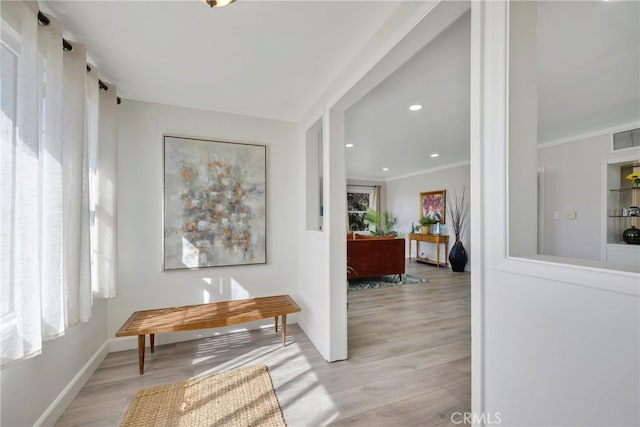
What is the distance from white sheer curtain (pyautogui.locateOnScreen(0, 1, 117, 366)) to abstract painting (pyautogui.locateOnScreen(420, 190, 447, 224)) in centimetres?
681

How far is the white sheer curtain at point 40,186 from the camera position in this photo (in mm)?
1164

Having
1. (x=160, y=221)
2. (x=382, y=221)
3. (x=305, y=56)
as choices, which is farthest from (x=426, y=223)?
(x=160, y=221)

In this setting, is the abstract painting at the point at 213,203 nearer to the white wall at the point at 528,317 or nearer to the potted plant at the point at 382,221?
the white wall at the point at 528,317

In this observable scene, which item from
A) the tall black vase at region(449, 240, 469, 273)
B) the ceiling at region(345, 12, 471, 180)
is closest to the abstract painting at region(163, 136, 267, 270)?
the ceiling at region(345, 12, 471, 180)

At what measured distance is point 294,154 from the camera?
3.16 meters

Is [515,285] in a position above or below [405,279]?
above

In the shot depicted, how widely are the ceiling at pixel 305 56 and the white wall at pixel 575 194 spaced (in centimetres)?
A: 80

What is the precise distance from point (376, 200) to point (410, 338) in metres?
6.17

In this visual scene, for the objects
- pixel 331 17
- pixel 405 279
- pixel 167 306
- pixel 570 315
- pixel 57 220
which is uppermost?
pixel 331 17

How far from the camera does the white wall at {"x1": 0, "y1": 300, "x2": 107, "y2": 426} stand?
4.24 ft

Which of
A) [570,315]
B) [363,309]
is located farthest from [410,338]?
[570,315]

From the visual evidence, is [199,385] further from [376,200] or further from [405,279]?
[376,200]

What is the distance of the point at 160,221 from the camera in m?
2.63

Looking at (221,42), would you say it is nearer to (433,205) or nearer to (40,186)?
(40,186)
